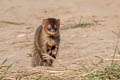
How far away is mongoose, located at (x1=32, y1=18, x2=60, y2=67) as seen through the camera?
270 inches

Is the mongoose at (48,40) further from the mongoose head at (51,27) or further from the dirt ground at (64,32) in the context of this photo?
the dirt ground at (64,32)

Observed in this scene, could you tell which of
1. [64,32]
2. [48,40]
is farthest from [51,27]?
[64,32]

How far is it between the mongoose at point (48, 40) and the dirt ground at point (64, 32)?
23 centimetres

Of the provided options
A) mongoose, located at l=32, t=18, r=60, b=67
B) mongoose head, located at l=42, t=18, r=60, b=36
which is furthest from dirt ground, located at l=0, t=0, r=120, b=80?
mongoose head, located at l=42, t=18, r=60, b=36

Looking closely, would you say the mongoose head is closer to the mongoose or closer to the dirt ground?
the mongoose

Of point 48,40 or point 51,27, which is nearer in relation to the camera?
point 51,27

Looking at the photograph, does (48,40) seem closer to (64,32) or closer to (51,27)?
(51,27)

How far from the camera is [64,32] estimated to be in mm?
10102

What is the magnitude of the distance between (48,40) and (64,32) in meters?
3.13

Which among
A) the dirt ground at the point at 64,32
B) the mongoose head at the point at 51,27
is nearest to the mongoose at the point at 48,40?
the mongoose head at the point at 51,27

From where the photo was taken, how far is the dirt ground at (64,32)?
658 cm

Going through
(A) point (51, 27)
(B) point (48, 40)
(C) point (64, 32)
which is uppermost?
(A) point (51, 27)

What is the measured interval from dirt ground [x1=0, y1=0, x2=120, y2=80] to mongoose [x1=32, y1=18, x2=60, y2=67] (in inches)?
8.9

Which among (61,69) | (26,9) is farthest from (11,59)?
(26,9)
